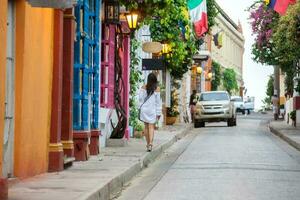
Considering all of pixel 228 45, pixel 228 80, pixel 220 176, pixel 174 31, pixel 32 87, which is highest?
pixel 228 45

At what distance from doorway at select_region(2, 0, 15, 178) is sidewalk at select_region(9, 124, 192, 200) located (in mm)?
384

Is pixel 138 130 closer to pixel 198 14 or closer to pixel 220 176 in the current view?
pixel 220 176

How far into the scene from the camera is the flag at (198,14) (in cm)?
3297

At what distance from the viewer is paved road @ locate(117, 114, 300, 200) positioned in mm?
10875

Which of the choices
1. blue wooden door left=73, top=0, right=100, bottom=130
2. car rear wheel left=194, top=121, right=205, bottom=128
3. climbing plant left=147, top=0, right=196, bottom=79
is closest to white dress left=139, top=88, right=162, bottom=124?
blue wooden door left=73, top=0, right=100, bottom=130

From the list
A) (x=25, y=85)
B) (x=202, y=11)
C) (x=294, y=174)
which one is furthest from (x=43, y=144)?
(x=202, y=11)

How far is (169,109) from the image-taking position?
116ft

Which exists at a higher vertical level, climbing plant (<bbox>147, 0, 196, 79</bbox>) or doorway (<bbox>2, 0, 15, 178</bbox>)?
climbing plant (<bbox>147, 0, 196, 79</bbox>)

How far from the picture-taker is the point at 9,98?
1039 cm

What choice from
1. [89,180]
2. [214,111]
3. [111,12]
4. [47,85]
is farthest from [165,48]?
[89,180]

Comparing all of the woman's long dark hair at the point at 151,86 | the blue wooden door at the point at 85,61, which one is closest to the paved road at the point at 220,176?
the woman's long dark hair at the point at 151,86

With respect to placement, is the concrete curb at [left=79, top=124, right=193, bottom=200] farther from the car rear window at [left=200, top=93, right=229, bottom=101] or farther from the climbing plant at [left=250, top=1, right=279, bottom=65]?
the car rear window at [left=200, top=93, right=229, bottom=101]

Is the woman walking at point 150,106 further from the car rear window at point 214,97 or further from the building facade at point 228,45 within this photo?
the building facade at point 228,45

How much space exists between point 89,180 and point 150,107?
6.53 m
